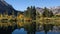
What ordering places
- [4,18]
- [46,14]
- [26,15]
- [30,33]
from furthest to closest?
1. [46,14]
2. [26,15]
3. [4,18]
4. [30,33]

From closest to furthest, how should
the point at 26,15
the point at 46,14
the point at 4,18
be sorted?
the point at 4,18
the point at 26,15
the point at 46,14

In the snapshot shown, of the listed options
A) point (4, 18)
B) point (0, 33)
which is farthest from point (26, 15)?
point (0, 33)

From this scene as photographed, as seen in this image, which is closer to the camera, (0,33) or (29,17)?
(0,33)

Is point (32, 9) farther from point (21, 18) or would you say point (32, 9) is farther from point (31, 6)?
point (21, 18)

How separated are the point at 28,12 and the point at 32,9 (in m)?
2.36

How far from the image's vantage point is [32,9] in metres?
89.6

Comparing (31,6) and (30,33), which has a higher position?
(31,6)

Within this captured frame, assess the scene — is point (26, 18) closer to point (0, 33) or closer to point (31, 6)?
point (31, 6)

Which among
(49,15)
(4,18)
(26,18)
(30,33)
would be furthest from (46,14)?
(30,33)

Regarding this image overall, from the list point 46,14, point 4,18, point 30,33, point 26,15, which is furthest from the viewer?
point 46,14

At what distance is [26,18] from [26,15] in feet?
12.2

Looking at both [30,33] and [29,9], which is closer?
[30,33]

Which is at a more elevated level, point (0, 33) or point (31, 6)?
point (31, 6)

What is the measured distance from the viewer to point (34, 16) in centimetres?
8788
